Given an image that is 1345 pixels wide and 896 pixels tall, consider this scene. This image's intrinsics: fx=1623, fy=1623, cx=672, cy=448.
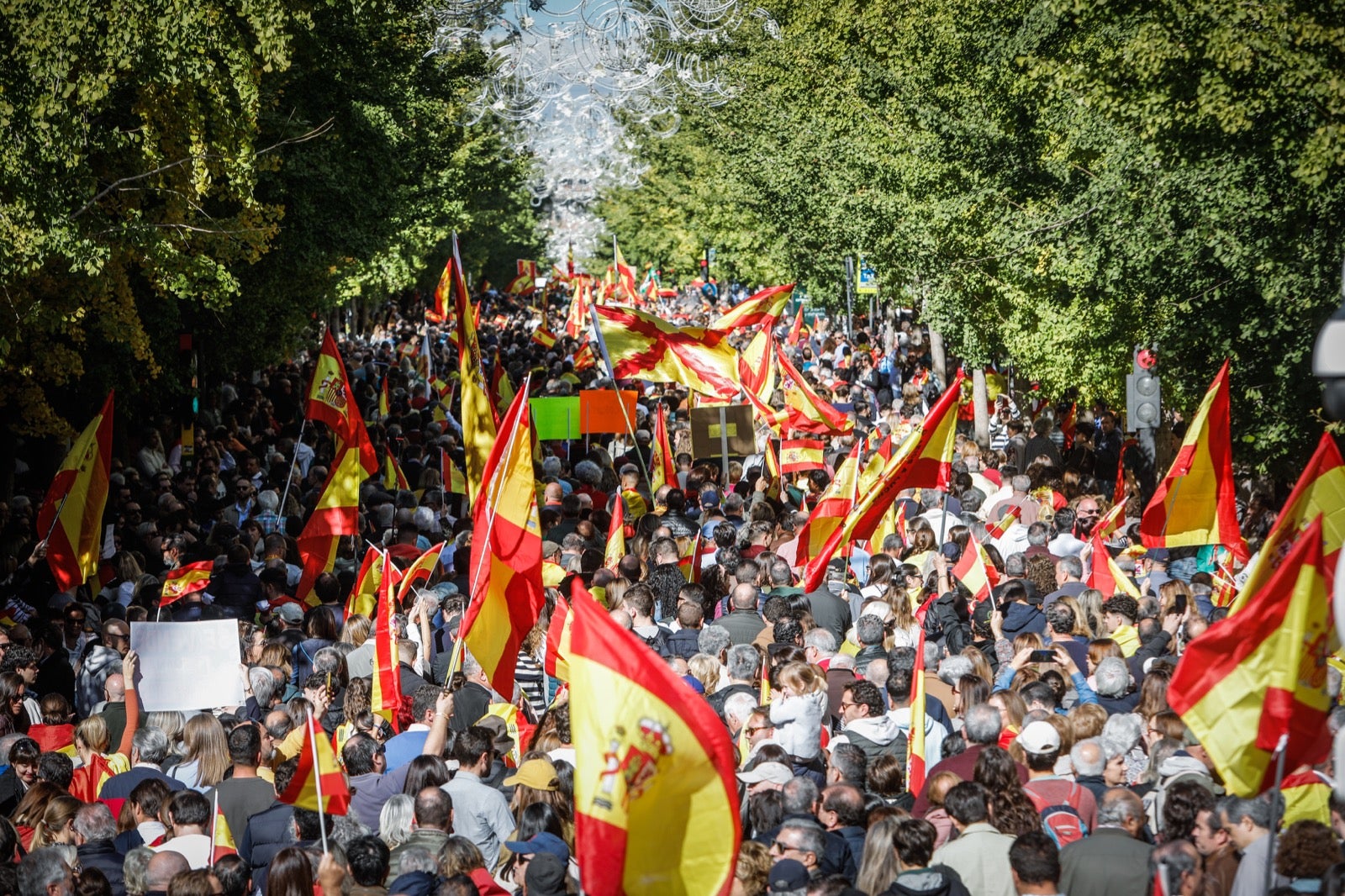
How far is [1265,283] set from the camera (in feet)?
46.4

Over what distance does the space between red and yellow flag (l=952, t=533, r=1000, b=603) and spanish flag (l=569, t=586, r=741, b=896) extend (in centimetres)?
657

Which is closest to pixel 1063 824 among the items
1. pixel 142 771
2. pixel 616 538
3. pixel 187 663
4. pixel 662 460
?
pixel 142 771

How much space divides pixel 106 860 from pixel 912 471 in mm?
7587

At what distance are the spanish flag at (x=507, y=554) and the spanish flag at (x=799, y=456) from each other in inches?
334

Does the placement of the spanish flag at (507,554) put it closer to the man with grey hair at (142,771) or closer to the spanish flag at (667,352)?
the man with grey hair at (142,771)

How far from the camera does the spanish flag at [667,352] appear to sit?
19.9 meters

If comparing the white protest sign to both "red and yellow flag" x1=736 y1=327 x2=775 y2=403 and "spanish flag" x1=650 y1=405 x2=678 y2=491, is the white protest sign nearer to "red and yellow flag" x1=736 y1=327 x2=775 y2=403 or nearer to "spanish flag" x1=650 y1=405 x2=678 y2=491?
"spanish flag" x1=650 y1=405 x2=678 y2=491

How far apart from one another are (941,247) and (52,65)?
1345 cm

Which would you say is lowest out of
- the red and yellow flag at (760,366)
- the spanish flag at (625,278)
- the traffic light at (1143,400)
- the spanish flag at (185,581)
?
the spanish flag at (185,581)

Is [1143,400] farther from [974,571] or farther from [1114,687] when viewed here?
[1114,687]

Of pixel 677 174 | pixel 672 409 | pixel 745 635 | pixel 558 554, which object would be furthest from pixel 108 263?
pixel 677 174

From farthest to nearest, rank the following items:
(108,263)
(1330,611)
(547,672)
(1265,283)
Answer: (108,263) < (1265,283) < (547,672) < (1330,611)

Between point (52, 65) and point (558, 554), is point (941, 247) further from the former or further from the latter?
point (52, 65)

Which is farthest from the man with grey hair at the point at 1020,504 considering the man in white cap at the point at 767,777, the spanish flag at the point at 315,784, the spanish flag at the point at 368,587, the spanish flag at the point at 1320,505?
the spanish flag at the point at 315,784
